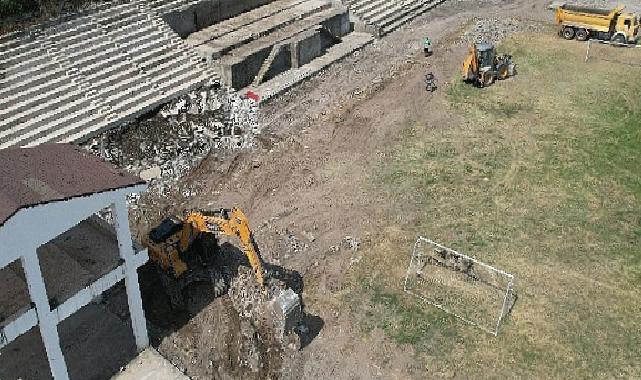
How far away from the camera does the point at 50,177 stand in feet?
41.8

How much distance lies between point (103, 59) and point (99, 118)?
3.10 meters

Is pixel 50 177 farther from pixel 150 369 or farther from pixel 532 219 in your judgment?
pixel 532 219

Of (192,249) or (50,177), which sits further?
(192,249)

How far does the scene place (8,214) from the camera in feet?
36.3

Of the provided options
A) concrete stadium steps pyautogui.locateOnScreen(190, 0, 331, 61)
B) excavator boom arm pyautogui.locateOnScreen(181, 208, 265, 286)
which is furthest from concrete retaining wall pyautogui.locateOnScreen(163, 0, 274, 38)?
excavator boom arm pyautogui.locateOnScreen(181, 208, 265, 286)

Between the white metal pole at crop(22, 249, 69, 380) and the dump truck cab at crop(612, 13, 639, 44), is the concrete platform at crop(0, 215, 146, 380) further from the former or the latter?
the dump truck cab at crop(612, 13, 639, 44)

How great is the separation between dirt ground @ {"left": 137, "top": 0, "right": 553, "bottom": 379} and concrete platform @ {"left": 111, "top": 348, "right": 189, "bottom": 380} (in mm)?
353

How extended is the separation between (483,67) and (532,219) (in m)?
9.90

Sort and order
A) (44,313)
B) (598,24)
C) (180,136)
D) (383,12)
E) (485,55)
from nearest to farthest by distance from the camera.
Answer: (44,313)
(180,136)
(485,55)
(598,24)
(383,12)

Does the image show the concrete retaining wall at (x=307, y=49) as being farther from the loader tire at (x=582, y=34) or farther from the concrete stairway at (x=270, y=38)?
the loader tire at (x=582, y=34)

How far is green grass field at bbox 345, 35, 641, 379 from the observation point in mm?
15922

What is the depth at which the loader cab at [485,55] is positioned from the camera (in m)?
27.6

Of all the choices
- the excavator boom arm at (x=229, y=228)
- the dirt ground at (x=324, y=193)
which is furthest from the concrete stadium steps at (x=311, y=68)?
the excavator boom arm at (x=229, y=228)

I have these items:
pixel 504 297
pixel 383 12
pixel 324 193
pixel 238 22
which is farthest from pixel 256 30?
pixel 504 297
